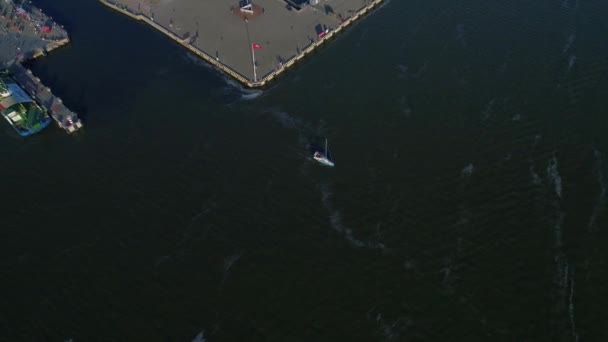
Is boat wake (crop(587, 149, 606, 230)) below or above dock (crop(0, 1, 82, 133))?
above

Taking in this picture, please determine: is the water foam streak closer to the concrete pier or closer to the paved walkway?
the concrete pier

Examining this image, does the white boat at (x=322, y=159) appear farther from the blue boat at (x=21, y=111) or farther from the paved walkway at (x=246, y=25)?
the blue boat at (x=21, y=111)

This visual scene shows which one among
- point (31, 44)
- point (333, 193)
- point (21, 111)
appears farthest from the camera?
point (31, 44)

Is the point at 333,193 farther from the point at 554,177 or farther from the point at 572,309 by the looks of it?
the point at 572,309

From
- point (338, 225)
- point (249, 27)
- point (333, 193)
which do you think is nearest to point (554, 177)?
point (333, 193)

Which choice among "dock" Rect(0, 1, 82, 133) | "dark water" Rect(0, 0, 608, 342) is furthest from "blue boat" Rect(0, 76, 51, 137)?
"dark water" Rect(0, 0, 608, 342)

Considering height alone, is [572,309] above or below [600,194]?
below

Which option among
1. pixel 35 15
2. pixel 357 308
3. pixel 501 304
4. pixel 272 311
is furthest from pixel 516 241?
pixel 35 15
